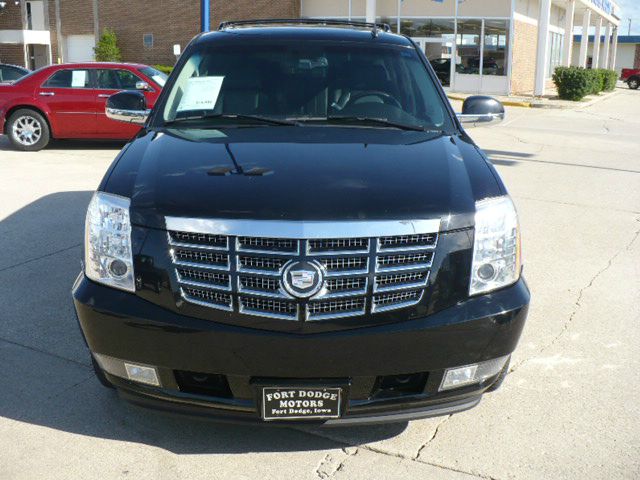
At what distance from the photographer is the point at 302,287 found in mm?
2932

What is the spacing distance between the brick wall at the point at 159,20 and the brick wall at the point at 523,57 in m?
11.5

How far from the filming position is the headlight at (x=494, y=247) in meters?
3.13

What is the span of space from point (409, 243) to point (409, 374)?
21.3 inches

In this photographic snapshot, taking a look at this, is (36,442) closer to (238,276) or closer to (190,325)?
(190,325)

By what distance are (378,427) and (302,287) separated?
1065 millimetres

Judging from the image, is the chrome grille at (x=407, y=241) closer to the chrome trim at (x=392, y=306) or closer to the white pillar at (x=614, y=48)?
the chrome trim at (x=392, y=306)

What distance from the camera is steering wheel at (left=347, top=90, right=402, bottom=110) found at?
4.50 metres

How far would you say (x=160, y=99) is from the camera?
4566 millimetres

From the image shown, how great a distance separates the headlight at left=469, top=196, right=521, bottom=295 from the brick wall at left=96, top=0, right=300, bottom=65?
33622 mm

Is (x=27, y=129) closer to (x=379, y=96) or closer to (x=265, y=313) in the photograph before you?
(x=379, y=96)

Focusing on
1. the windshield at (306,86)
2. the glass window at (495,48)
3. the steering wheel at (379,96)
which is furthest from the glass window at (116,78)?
the glass window at (495,48)

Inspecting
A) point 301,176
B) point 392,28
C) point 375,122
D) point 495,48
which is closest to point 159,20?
point 392,28

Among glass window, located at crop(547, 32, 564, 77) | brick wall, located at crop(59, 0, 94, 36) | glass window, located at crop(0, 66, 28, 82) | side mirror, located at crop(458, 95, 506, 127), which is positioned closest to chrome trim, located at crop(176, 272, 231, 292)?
side mirror, located at crop(458, 95, 506, 127)

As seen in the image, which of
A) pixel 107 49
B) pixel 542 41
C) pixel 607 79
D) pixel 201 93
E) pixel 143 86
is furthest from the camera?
pixel 607 79
